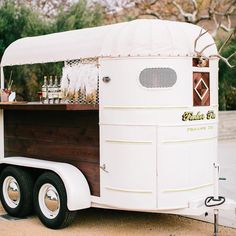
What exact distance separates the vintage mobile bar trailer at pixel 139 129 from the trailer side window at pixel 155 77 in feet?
0.03

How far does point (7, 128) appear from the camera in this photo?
6.77 m

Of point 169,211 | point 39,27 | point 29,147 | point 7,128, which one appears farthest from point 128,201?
point 39,27

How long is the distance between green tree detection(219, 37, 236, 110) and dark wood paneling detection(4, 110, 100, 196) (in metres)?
10.9

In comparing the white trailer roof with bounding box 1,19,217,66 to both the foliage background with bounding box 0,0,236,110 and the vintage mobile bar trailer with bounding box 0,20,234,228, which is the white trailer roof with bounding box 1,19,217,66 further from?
the foliage background with bounding box 0,0,236,110

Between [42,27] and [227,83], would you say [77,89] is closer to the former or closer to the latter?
[42,27]

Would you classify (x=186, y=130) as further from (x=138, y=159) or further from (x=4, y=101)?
(x=4, y=101)

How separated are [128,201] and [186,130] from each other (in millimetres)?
989

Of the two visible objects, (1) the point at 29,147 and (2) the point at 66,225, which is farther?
(1) the point at 29,147

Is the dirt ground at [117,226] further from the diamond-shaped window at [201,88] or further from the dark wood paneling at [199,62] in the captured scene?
the dark wood paneling at [199,62]

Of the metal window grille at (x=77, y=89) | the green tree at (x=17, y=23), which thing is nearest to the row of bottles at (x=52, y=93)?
the metal window grille at (x=77, y=89)

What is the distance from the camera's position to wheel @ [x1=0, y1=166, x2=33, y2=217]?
20.2 ft

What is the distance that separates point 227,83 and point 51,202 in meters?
12.1

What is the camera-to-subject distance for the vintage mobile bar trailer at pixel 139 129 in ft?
17.3

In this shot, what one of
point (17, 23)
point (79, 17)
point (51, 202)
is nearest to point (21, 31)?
point (17, 23)
